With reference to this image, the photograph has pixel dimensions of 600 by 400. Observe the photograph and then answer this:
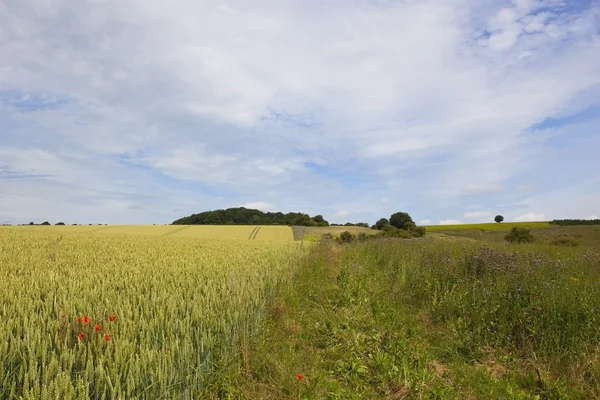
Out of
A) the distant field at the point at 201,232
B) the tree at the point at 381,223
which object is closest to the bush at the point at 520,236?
the distant field at the point at 201,232

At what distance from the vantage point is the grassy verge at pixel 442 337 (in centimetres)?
416

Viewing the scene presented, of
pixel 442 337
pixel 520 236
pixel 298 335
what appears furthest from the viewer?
pixel 520 236

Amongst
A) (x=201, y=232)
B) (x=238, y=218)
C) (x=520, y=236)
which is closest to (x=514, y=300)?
(x=520, y=236)

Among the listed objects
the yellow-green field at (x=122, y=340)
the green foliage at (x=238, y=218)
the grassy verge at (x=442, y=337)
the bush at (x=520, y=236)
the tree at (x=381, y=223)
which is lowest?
the grassy verge at (x=442, y=337)

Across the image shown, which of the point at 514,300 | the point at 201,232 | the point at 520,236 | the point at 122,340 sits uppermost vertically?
the point at 201,232

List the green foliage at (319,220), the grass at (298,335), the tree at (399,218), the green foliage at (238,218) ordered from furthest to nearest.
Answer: the green foliage at (238,218) < the green foliage at (319,220) < the tree at (399,218) < the grass at (298,335)

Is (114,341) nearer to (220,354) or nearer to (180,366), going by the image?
(180,366)

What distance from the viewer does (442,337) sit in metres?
5.87

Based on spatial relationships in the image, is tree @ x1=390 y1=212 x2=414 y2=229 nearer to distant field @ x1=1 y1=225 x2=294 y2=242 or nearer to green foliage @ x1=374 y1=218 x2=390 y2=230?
green foliage @ x1=374 y1=218 x2=390 y2=230

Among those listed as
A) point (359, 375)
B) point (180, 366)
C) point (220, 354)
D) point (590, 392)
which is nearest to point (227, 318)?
point (220, 354)

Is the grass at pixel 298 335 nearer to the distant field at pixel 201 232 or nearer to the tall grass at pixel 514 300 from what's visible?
the tall grass at pixel 514 300

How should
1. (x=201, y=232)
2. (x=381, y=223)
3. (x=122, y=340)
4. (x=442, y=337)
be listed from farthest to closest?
1. (x=381, y=223)
2. (x=201, y=232)
3. (x=442, y=337)
4. (x=122, y=340)

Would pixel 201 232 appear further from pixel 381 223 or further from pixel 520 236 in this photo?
pixel 381 223

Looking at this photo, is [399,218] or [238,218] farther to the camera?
[238,218]
